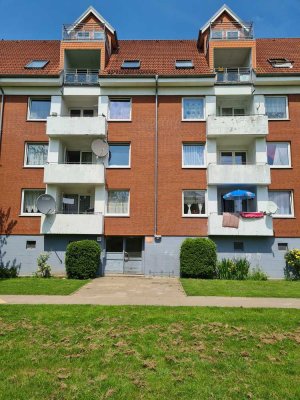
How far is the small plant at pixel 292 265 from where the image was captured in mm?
18312

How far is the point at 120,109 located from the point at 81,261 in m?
9.74

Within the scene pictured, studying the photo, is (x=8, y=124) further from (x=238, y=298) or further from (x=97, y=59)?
(x=238, y=298)

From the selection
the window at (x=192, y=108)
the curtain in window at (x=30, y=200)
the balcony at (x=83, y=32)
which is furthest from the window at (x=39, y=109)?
the window at (x=192, y=108)

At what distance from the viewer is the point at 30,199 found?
67.1ft

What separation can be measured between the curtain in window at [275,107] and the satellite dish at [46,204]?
14001 mm

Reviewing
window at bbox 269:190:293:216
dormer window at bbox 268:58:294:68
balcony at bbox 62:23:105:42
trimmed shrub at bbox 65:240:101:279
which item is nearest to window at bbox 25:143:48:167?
trimmed shrub at bbox 65:240:101:279

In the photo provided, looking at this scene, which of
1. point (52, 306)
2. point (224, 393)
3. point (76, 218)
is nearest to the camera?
point (224, 393)

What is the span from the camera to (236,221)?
18.8 m

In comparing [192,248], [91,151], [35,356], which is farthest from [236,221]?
[35,356]

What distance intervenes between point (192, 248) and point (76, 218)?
6.69m

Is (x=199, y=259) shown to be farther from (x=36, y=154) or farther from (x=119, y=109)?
(x=36, y=154)

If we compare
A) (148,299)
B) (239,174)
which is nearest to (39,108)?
(239,174)

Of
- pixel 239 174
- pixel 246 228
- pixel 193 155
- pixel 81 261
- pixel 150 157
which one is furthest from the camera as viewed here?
pixel 193 155

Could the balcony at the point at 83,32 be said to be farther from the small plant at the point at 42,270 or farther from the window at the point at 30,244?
the small plant at the point at 42,270
